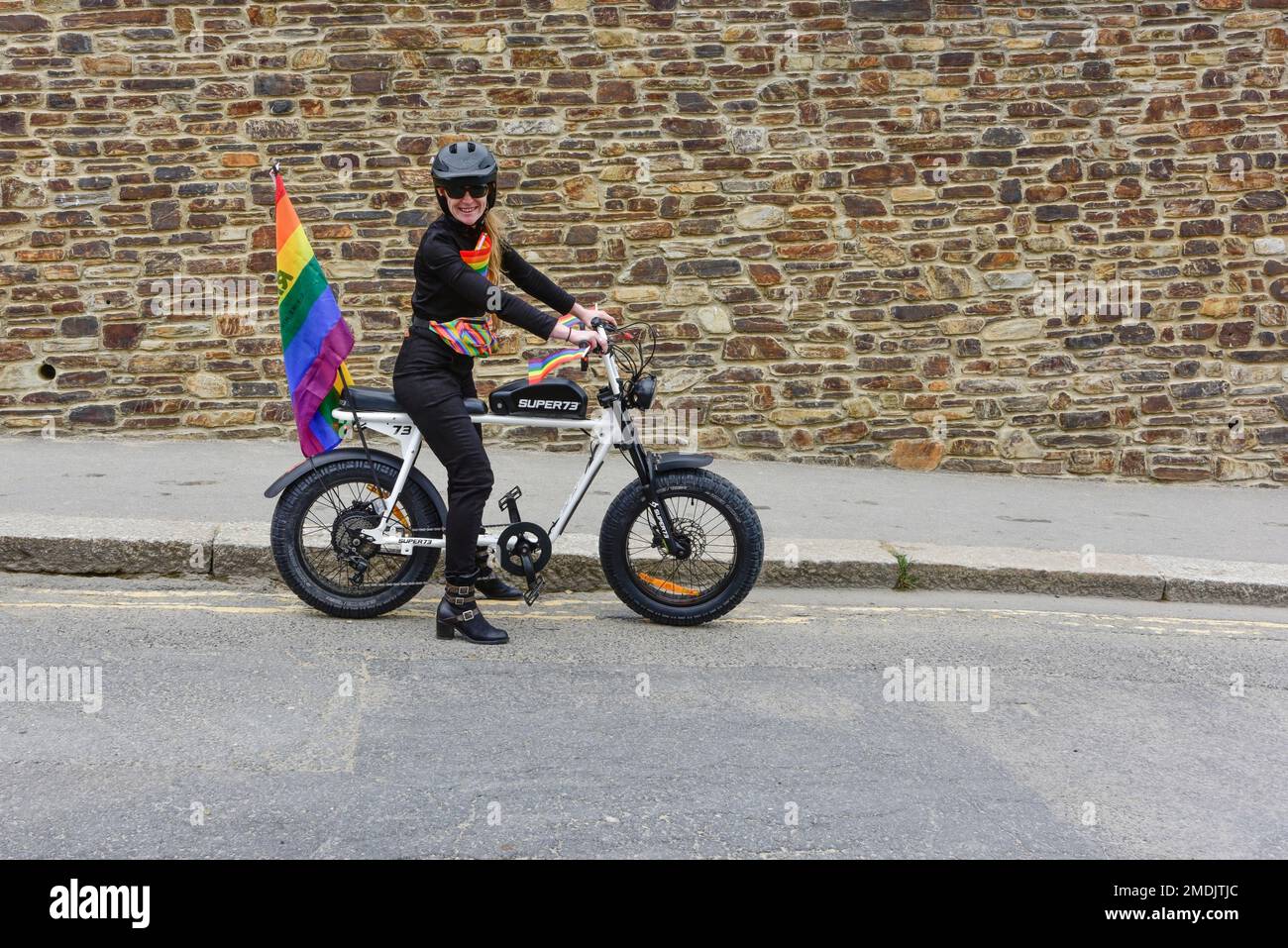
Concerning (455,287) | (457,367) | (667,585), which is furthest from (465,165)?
(667,585)

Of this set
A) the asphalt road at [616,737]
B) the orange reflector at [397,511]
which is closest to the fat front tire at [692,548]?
the asphalt road at [616,737]

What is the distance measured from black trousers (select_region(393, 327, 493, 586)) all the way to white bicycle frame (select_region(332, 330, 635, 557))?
0.12m

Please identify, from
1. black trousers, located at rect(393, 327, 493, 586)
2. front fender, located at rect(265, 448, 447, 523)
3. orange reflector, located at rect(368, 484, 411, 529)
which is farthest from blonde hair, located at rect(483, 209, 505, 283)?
orange reflector, located at rect(368, 484, 411, 529)

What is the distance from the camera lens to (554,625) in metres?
5.57

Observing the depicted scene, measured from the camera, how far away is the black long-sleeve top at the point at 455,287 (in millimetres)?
5000

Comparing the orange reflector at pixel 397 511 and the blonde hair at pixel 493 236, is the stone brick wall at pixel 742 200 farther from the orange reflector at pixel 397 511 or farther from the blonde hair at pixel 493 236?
the blonde hair at pixel 493 236

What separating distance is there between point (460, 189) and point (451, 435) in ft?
3.35

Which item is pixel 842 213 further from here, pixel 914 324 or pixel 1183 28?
pixel 1183 28

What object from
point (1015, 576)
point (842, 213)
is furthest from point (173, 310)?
point (1015, 576)

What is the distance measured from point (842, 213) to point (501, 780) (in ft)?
23.7
